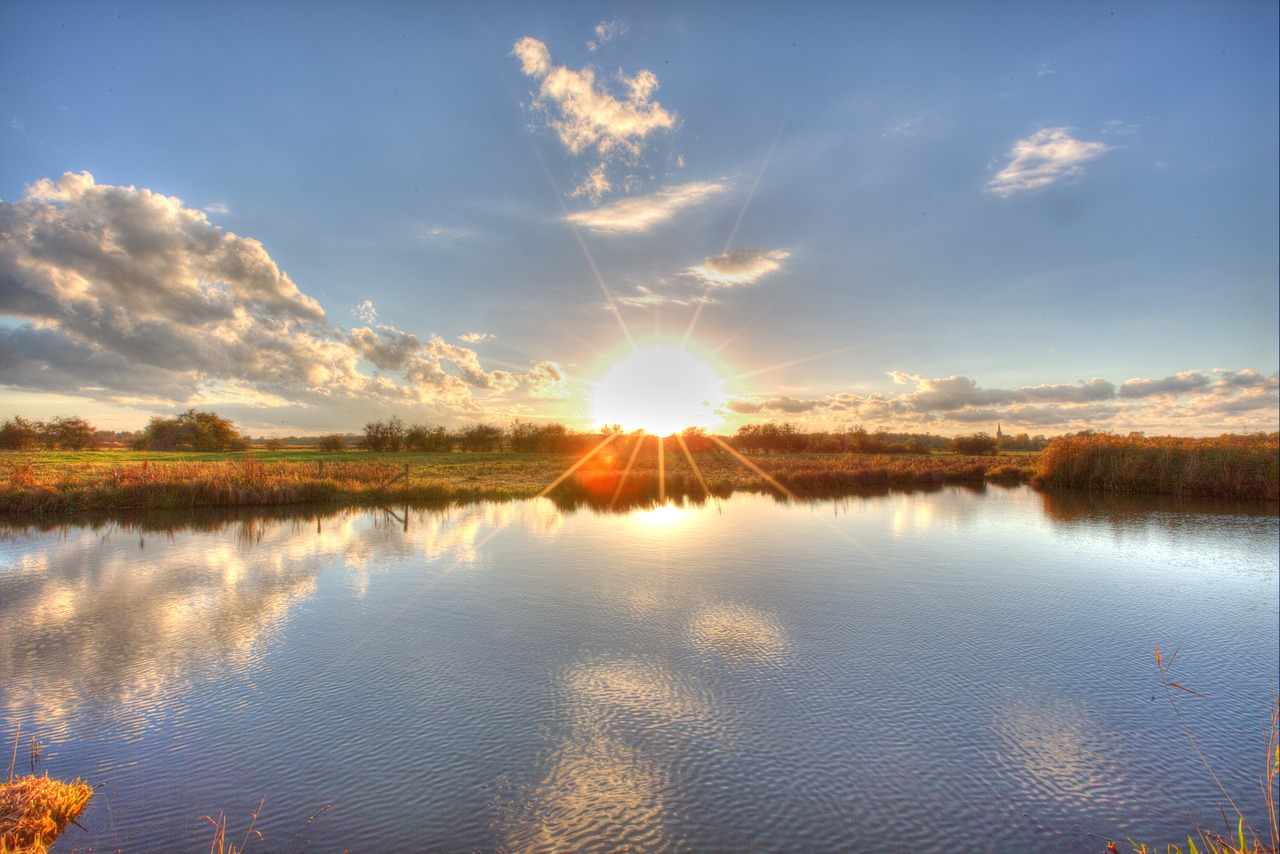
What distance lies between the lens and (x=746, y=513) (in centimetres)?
2120

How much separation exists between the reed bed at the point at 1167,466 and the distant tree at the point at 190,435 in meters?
68.0

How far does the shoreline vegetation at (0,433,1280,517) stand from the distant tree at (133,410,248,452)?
1447 centimetres

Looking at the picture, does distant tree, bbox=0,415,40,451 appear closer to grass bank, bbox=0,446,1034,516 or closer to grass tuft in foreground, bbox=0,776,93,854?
grass bank, bbox=0,446,1034,516

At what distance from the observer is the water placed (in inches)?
164

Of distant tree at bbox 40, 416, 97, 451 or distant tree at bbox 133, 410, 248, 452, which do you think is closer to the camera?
distant tree at bbox 40, 416, 97, 451

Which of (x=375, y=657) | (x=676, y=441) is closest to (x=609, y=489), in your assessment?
(x=375, y=657)

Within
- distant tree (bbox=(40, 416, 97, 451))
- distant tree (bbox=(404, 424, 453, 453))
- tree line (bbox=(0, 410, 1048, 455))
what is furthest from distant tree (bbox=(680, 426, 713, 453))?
distant tree (bbox=(40, 416, 97, 451))

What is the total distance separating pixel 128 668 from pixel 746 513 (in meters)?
17.6

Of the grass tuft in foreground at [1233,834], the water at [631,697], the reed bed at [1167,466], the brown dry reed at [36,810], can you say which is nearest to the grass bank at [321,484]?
the reed bed at [1167,466]

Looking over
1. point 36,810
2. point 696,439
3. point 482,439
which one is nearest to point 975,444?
point 696,439

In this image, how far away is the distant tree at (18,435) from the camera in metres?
29.1

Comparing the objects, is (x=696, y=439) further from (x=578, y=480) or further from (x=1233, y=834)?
(x=1233, y=834)

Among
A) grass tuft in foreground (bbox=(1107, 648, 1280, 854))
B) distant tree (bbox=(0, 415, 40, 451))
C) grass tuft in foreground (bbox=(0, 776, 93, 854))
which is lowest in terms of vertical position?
grass tuft in foreground (bbox=(1107, 648, 1280, 854))

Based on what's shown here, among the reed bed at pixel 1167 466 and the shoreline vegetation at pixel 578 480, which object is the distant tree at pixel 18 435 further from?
the reed bed at pixel 1167 466
